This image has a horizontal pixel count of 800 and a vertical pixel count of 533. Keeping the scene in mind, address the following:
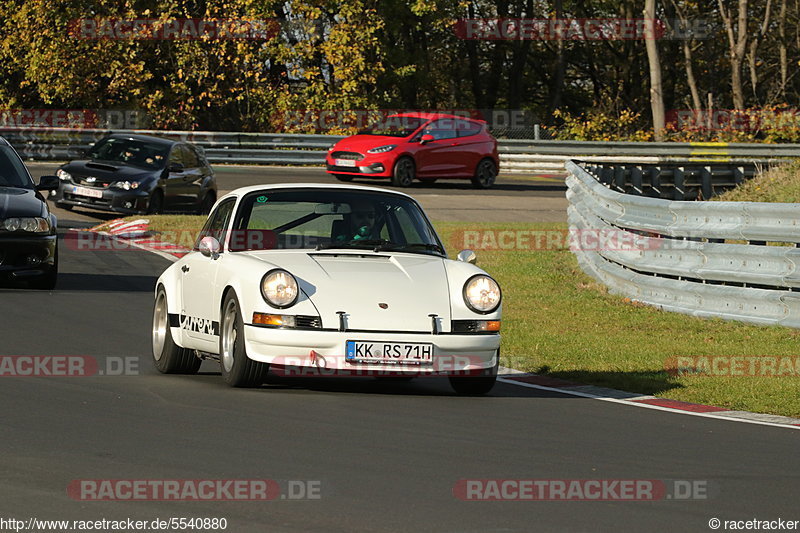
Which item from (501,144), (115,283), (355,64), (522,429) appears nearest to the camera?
(522,429)

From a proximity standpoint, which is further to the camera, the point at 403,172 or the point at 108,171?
the point at 403,172

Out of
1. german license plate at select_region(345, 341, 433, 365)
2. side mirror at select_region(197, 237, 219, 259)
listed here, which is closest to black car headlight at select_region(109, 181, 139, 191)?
side mirror at select_region(197, 237, 219, 259)

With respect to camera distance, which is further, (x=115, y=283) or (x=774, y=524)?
(x=115, y=283)

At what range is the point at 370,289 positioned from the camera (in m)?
9.74

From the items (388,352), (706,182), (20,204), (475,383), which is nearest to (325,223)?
(388,352)

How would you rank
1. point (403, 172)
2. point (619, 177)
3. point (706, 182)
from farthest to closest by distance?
point (403, 172)
point (706, 182)
point (619, 177)

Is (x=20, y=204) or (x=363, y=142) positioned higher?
(x=20, y=204)

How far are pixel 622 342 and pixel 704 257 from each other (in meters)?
1.80

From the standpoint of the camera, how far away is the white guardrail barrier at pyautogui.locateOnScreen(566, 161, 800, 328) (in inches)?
536

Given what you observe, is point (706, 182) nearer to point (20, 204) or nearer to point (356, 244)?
point (20, 204)

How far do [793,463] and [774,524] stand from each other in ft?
5.52

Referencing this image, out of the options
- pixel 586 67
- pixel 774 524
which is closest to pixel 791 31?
pixel 586 67

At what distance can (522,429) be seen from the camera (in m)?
8.70

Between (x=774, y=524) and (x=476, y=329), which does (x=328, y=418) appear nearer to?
(x=476, y=329)
